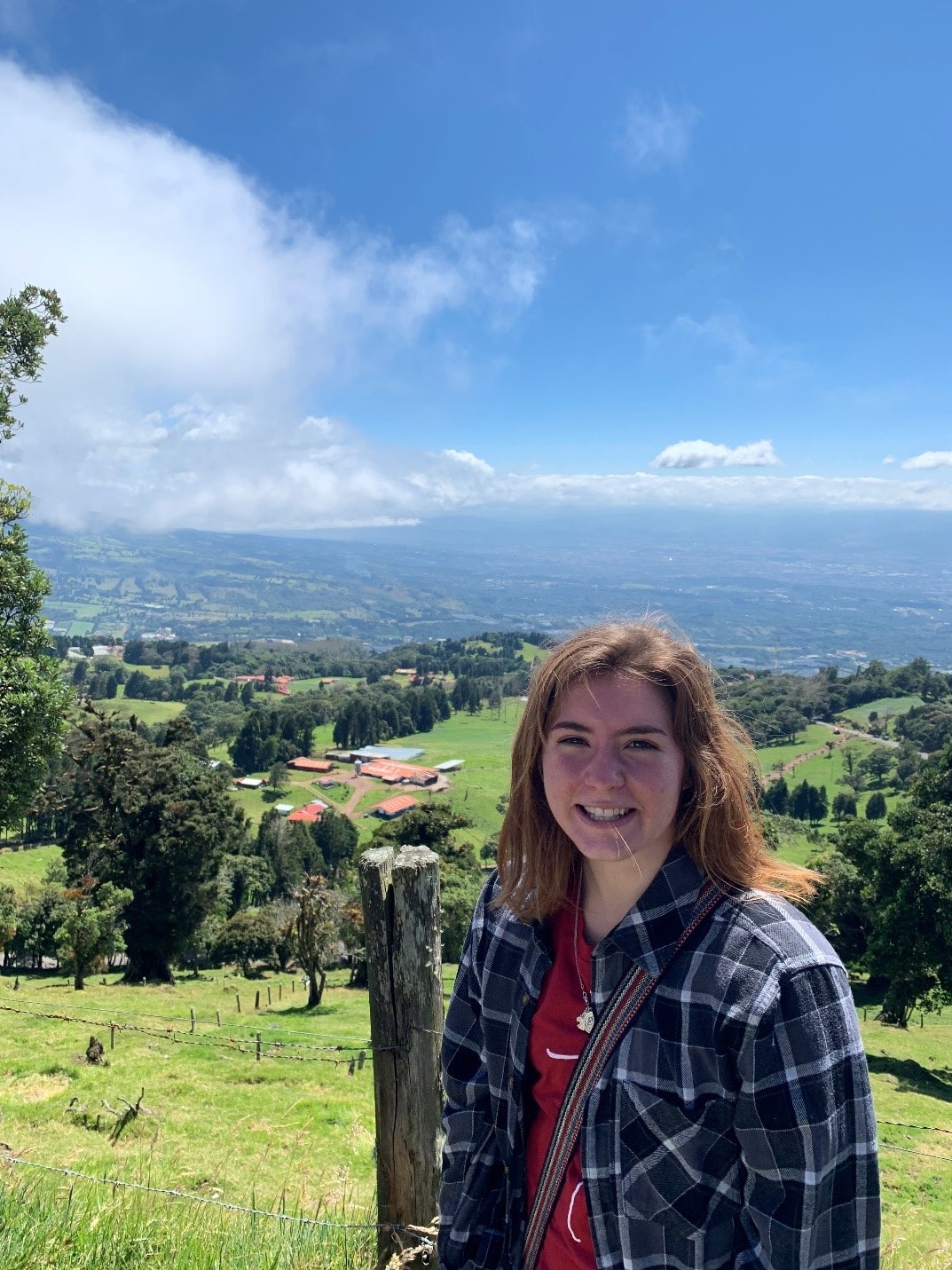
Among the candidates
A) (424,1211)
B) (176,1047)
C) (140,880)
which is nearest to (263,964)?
(140,880)

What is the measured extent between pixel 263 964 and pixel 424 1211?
30.1 meters

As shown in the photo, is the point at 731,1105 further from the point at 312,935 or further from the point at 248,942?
the point at 248,942

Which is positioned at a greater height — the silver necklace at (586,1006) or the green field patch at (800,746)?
the silver necklace at (586,1006)

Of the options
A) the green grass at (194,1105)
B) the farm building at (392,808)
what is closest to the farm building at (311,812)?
the farm building at (392,808)

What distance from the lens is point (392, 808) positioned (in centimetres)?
5659

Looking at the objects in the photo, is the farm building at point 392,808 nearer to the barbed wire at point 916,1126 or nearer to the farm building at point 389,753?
the farm building at point 389,753

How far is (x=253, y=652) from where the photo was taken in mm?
140875

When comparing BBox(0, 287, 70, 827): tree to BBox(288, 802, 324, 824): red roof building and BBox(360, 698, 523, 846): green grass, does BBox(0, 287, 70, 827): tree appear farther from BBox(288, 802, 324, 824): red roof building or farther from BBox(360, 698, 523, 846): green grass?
BBox(288, 802, 324, 824): red roof building

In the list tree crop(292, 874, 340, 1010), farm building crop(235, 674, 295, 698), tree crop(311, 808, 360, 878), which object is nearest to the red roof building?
tree crop(311, 808, 360, 878)

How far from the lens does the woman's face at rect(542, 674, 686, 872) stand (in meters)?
1.80

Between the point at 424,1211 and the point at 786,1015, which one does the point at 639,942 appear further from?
the point at 424,1211

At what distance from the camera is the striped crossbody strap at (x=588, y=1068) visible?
1691 millimetres

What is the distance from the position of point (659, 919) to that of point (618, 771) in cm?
35

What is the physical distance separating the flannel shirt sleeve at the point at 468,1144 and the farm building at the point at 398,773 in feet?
208
